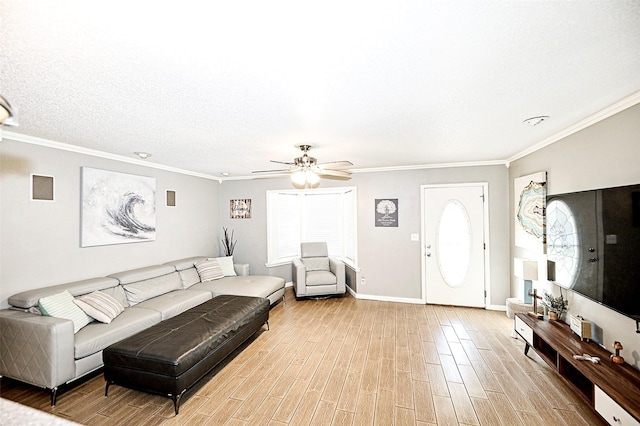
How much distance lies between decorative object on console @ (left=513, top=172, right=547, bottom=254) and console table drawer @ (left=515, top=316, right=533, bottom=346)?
3.18 ft

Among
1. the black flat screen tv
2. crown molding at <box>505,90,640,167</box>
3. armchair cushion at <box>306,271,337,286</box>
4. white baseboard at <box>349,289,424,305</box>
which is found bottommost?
white baseboard at <box>349,289,424,305</box>

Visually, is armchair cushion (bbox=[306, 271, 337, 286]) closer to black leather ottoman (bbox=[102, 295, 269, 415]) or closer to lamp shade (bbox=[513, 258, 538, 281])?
black leather ottoman (bbox=[102, 295, 269, 415])

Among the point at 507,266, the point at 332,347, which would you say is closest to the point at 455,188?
the point at 507,266

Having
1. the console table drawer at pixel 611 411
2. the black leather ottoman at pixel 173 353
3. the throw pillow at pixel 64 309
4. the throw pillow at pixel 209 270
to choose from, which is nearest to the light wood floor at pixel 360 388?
the black leather ottoman at pixel 173 353

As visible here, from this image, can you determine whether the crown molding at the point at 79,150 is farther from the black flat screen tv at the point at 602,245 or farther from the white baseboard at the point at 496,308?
the white baseboard at the point at 496,308

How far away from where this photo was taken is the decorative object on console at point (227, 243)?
5926 millimetres

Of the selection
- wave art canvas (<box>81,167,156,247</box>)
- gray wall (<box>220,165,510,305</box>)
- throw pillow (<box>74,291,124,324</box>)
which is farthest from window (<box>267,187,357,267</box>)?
throw pillow (<box>74,291,124,324</box>)

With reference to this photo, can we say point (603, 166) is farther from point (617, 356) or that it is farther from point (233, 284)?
point (233, 284)

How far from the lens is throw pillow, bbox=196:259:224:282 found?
473cm

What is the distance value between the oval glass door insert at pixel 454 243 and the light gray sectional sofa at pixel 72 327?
3417 mm

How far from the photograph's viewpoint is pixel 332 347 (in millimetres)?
3318

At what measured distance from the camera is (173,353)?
2.29 metres

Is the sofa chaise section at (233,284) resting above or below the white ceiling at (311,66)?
below

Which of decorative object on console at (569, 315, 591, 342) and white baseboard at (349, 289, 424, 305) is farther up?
decorative object on console at (569, 315, 591, 342)
